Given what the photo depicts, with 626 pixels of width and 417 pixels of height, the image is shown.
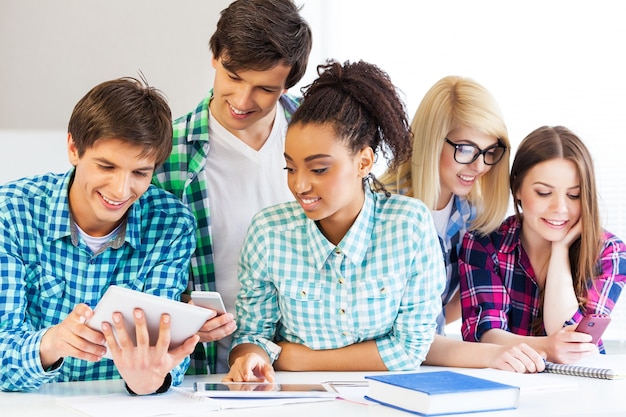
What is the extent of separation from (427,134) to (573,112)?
56.5 inches

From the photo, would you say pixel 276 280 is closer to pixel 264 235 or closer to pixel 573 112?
pixel 264 235

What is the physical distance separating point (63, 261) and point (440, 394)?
87 centimetres

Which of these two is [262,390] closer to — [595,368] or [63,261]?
[63,261]

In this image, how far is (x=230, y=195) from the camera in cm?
213

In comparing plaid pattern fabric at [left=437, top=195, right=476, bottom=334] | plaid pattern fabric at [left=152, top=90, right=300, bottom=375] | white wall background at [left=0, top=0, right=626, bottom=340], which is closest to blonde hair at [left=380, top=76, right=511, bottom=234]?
plaid pattern fabric at [left=437, top=195, right=476, bottom=334]

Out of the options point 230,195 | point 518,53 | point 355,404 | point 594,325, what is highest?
point 518,53

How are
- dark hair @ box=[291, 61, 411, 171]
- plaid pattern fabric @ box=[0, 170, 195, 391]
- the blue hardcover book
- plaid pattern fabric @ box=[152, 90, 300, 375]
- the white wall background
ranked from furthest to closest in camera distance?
the white wall background
plaid pattern fabric @ box=[152, 90, 300, 375]
dark hair @ box=[291, 61, 411, 171]
plaid pattern fabric @ box=[0, 170, 195, 391]
the blue hardcover book

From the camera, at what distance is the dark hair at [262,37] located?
1.90m

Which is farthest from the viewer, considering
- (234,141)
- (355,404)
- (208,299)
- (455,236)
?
(455,236)

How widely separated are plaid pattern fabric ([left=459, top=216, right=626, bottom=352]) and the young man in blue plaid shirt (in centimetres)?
78

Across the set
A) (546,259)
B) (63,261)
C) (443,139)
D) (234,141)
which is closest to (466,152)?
(443,139)

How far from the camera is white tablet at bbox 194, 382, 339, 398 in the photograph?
1.45 metres

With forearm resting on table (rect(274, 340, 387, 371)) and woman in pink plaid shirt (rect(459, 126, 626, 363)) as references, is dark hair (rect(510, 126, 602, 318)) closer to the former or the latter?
woman in pink plaid shirt (rect(459, 126, 626, 363))

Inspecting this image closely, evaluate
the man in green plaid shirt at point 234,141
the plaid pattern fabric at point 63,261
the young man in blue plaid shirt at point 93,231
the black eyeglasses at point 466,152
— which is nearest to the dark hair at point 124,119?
the young man in blue plaid shirt at point 93,231
